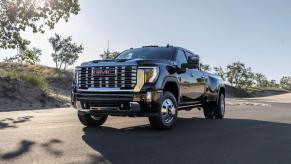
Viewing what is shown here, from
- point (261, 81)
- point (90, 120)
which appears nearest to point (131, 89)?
point (90, 120)

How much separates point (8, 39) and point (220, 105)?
16.1m

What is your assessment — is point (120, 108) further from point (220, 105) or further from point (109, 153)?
point (220, 105)

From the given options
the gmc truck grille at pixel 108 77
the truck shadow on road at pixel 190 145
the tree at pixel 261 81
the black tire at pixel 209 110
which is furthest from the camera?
the tree at pixel 261 81

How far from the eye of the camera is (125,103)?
29.7 ft

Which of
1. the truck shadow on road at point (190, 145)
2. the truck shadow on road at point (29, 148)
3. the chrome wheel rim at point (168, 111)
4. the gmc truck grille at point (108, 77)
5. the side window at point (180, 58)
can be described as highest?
the side window at point (180, 58)

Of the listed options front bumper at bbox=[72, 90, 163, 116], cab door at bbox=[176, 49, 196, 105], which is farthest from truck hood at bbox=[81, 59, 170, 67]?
cab door at bbox=[176, 49, 196, 105]

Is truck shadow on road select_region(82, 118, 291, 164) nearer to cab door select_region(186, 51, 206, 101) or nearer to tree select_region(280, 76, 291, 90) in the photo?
cab door select_region(186, 51, 206, 101)

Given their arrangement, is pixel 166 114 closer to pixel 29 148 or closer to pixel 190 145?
pixel 190 145

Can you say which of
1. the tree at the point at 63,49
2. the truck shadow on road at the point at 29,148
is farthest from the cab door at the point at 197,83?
the tree at the point at 63,49

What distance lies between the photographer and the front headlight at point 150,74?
29.8ft

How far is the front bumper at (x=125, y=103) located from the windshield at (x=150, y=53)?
1.76m

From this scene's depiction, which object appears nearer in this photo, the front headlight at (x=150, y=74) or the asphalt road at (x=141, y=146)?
the asphalt road at (x=141, y=146)

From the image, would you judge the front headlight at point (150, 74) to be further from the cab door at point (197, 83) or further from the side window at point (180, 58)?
the cab door at point (197, 83)

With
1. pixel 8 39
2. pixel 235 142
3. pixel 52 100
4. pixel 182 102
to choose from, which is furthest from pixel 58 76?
pixel 235 142
